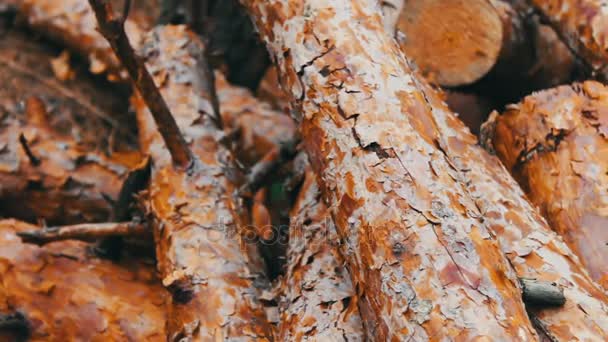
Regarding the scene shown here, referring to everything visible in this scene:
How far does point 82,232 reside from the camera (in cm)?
231

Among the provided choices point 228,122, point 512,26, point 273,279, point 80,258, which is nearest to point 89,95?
point 228,122

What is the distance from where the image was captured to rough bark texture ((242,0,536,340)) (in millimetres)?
1496

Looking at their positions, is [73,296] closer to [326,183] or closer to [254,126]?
[326,183]

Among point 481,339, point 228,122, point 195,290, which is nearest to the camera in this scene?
point 481,339

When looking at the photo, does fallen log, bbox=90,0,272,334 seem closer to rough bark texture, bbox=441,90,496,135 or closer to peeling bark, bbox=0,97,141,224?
peeling bark, bbox=0,97,141,224

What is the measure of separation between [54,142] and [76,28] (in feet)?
2.38

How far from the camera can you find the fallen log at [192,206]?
1.94 m

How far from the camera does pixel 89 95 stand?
323cm

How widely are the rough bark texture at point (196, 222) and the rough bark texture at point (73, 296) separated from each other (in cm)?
21

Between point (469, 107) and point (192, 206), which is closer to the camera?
point (192, 206)

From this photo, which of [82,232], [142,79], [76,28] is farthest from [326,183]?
[76,28]

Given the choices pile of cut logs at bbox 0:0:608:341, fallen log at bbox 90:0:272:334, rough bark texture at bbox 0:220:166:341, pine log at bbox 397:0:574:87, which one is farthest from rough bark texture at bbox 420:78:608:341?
rough bark texture at bbox 0:220:166:341

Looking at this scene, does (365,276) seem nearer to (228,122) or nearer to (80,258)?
(80,258)

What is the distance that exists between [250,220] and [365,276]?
76cm
